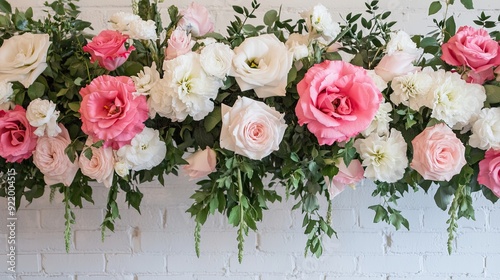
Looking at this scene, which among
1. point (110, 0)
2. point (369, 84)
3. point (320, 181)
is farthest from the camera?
point (110, 0)

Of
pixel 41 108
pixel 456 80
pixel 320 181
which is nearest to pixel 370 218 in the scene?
pixel 320 181

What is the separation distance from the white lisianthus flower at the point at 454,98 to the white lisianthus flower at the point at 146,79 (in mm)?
467

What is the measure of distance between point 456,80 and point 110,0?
84cm

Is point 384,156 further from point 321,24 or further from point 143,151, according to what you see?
point 143,151

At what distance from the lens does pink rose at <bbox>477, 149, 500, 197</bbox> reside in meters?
0.85

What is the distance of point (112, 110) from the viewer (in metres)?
0.81

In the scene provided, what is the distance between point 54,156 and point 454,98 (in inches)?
27.3

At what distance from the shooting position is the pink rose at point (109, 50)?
843 millimetres

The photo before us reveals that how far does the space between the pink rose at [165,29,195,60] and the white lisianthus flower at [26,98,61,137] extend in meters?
0.22

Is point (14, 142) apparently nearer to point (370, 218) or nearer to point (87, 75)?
point (87, 75)

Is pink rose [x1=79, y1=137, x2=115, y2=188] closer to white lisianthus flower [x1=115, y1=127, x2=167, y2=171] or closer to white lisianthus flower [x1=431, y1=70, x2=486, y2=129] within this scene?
white lisianthus flower [x1=115, y1=127, x2=167, y2=171]

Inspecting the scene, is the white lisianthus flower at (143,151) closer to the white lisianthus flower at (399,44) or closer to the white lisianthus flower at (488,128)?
the white lisianthus flower at (399,44)

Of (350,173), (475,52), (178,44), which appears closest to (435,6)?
(475,52)

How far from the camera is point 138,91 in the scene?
83 centimetres
